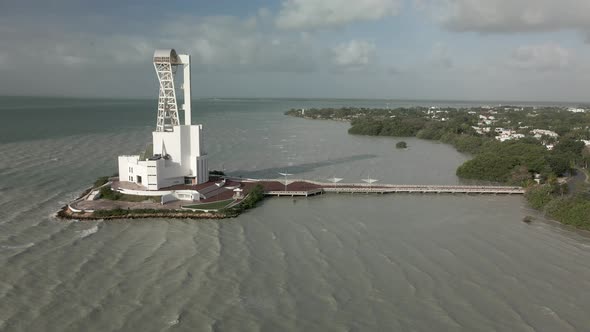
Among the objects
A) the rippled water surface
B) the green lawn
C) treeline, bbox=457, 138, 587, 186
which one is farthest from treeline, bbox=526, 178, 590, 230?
the green lawn

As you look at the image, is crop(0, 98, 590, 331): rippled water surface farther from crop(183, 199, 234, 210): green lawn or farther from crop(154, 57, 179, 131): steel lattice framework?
crop(154, 57, 179, 131): steel lattice framework

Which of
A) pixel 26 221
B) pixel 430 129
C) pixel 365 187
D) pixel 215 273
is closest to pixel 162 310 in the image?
pixel 215 273

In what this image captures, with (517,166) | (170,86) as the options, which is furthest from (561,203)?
(170,86)

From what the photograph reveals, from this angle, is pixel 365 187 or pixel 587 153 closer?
pixel 365 187

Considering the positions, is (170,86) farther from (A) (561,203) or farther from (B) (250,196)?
(A) (561,203)

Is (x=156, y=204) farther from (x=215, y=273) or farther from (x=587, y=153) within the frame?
(x=587, y=153)

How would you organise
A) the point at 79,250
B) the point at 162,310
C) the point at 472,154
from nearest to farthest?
1. the point at 162,310
2. the point at 79,250
3. the point at 472,154

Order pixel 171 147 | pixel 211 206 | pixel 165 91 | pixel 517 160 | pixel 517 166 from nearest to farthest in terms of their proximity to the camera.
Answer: pixel 211 206 < pixel 171 147 < pixel 165 91 < pixel 517 166 < pixel 517 160
